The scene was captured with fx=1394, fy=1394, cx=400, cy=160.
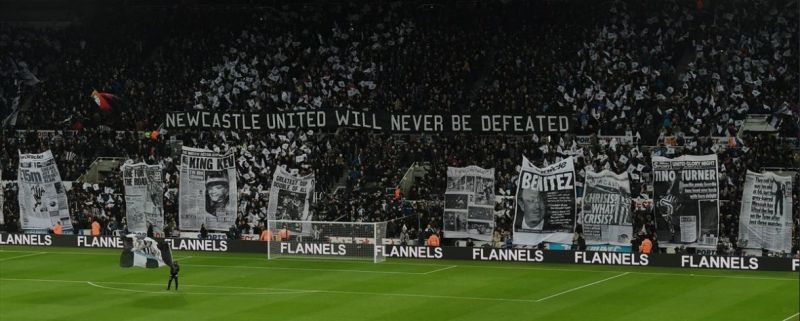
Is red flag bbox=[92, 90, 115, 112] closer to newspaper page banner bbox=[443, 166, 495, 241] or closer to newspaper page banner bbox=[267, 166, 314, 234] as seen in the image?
newspaper page banner bbox=[267, 166, 314, 234]

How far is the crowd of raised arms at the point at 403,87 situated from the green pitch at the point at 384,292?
13.9 ft

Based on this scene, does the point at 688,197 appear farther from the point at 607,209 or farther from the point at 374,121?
the point at 374,121

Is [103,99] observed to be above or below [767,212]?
above

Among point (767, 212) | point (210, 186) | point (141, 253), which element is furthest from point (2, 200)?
point (767, 212)

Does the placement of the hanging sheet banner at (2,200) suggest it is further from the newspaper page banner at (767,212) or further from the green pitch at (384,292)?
the newspaper page banner at (767,212)

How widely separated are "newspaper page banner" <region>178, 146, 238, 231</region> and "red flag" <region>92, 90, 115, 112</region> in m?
10.3

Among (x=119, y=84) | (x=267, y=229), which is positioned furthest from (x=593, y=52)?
(x=119, y=84)

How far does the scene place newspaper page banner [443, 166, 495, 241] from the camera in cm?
4859

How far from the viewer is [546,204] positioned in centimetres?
4734

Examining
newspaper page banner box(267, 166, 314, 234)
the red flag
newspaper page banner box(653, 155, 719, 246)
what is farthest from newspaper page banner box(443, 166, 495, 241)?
the red flag

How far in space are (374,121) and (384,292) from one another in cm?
1586

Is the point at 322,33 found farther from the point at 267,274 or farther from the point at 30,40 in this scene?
the point at 267,274

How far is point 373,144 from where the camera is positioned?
5706 cm

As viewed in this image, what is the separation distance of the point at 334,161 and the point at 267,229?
5.65 meters
